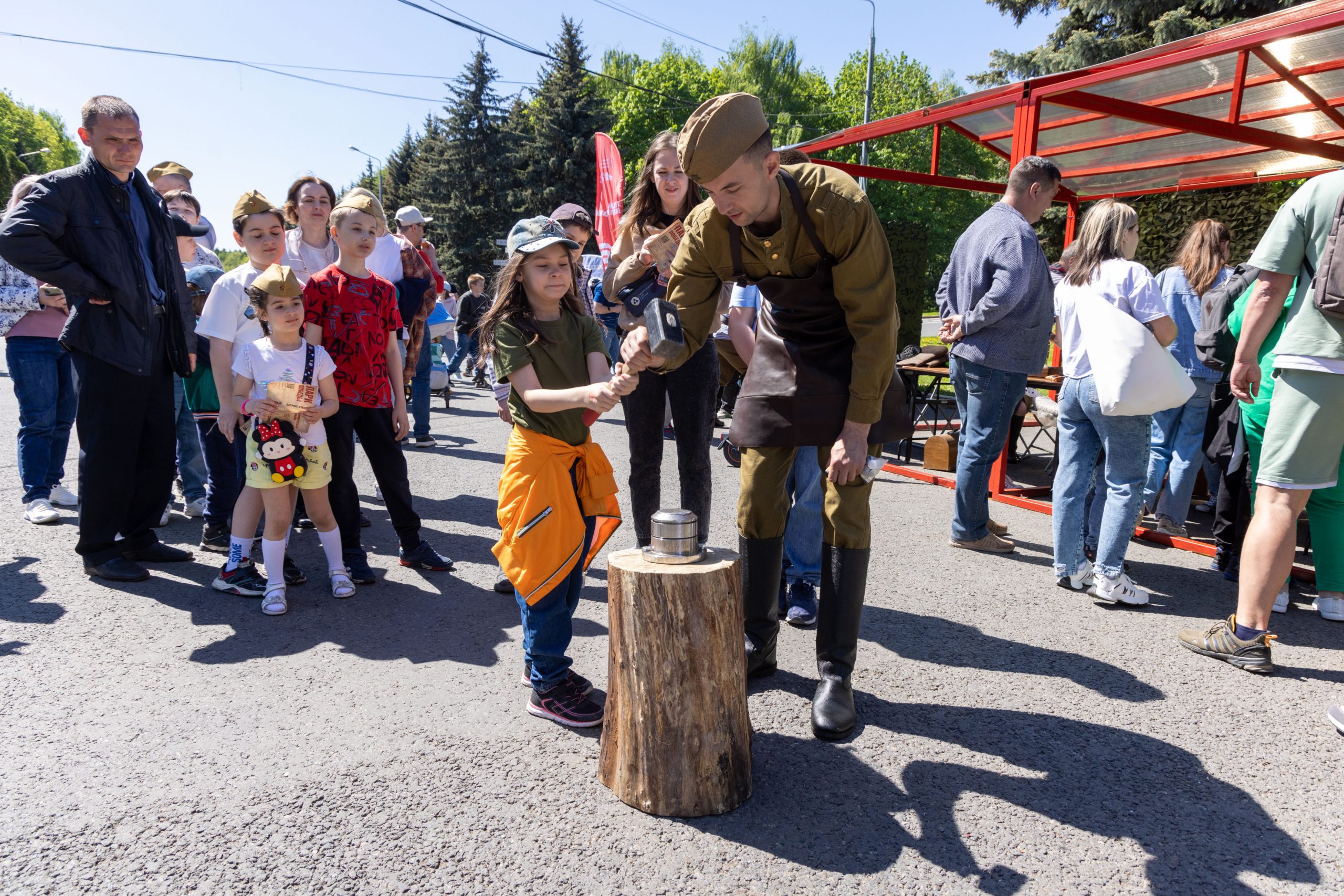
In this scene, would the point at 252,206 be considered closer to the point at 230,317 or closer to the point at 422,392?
the point at 230,317

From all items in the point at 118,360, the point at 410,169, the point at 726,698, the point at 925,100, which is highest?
the point at 925,100

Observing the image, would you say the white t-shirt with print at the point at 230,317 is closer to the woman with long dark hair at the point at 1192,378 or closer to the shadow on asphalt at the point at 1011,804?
the shadow on asphalt at the point at 1011,804

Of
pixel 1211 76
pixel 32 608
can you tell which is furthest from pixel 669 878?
pixel 1211 76

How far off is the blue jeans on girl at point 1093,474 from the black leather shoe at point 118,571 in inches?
188

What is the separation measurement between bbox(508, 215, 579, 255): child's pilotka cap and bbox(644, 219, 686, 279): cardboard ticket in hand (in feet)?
1.49

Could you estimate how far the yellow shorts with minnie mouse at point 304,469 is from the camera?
3898 mm

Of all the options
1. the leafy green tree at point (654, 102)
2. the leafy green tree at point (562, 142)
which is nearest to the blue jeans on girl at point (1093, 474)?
the leafy green tree at point (562, 142)

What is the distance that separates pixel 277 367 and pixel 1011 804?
3.57 metres

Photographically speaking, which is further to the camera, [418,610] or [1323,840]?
[418,610]

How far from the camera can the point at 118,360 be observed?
416cm

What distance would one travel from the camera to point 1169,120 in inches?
221

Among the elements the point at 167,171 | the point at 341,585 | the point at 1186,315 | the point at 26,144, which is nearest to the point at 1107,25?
the point at 1186,315

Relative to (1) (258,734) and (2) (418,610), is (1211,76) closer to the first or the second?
(2) (418,610)

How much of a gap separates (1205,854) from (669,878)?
141cm
